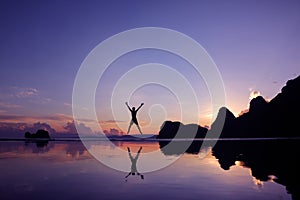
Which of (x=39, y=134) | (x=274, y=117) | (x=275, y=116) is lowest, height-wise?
(x=39, y=134)

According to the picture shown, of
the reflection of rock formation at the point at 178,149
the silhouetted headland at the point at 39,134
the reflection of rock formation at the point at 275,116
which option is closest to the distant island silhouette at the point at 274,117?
the reflection of rock formation at the point at 275,116

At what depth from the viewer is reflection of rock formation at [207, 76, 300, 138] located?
4901 inches

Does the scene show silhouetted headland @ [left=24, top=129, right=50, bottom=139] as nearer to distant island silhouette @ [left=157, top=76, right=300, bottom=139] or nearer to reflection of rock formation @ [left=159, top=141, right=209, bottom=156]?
distant island silhouette @ [left=157, top=76, right=300, bottom=139]

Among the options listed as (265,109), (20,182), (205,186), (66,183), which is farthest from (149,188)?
(265,109)

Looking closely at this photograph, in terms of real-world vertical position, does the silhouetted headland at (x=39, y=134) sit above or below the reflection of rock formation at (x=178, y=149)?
above

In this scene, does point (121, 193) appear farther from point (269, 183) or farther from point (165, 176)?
point (269, 183)

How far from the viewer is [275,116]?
468 feet

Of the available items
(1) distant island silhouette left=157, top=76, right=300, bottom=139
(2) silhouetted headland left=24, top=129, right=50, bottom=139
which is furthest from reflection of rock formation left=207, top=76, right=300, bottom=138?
(2) silhouetted headland left=24, top=129, right=50, bottom=139

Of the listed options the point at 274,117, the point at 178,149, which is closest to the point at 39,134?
the point at 178,149

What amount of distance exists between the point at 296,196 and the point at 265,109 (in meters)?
166

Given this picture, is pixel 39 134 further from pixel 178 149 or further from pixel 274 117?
pixel 274 117

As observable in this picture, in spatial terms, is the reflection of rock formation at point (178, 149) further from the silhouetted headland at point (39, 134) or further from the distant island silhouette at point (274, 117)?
the silhouetted headland at point (39, 134)

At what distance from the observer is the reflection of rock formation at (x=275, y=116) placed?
124488 millimetres

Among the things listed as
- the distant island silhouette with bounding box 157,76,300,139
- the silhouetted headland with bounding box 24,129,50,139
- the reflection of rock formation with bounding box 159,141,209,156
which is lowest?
the reflection of rock formation with bounding box 159,141,209,156
